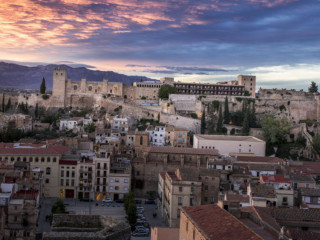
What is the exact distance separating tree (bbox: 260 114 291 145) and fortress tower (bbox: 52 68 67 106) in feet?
128

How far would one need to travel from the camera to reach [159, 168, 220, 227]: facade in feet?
117

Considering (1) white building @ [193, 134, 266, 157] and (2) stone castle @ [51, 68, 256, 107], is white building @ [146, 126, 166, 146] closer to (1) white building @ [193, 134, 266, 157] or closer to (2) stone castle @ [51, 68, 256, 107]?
(1) white building @ [193, 134, 266, 157]

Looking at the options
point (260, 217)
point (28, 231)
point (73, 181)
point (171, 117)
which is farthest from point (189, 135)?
point (260, 217)

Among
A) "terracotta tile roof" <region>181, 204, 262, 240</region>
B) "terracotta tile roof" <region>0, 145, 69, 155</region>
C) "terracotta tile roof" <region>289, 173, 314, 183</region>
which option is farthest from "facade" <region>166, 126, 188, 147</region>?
"terracotta tile roof" <region>181, 204, 262, 240</region>

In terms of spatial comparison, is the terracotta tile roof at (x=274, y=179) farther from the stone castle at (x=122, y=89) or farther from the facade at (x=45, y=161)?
the stone castle at (x=122, y=89)

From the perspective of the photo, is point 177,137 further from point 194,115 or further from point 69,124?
point 69,124

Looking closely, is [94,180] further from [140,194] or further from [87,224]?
[87,224]

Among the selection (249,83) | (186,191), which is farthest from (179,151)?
(249,83)

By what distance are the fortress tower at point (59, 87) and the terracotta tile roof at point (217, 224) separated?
6719cm

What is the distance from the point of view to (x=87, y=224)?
19.8 meters

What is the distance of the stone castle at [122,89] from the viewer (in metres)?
84.7

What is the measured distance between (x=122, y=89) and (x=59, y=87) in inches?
470

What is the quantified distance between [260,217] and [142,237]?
550 inches

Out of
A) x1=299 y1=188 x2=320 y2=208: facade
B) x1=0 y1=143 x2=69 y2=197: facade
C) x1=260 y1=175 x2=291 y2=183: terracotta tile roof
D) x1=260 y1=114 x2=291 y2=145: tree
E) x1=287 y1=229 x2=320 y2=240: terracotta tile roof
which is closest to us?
x1=287 y1=229 x2=320 y2=240: terracotta tile roof
